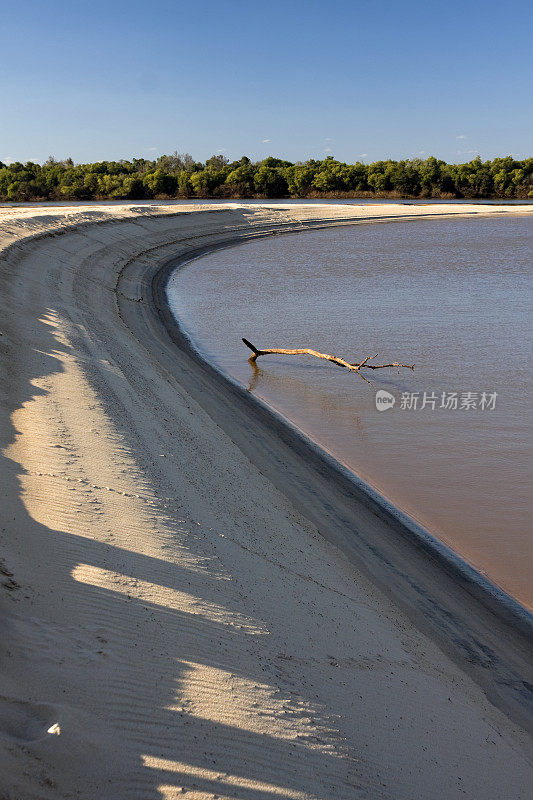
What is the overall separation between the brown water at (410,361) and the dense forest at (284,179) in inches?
2056

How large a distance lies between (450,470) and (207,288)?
68.9 feet

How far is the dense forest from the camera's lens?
83.9 m

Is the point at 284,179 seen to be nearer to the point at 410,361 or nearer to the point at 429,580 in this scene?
the point at 410,361

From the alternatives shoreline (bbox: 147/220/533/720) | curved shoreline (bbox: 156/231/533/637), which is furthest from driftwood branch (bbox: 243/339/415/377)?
shoreline (bbox: 147/220/533/720)

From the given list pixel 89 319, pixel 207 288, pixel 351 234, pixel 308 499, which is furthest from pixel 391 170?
pixel 308 499

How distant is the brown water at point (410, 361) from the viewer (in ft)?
32.8

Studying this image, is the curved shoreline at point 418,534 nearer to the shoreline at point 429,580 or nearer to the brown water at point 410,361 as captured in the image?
the shoreline at point 429,580

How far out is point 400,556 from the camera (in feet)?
28.2
